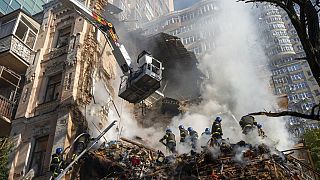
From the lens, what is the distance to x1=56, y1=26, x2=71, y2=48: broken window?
19.5 metres

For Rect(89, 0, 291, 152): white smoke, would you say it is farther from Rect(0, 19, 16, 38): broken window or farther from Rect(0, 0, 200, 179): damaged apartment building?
Rect(0, 19, 16, 38): broken window

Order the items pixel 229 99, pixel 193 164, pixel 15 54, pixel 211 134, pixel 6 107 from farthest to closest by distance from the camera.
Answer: pixel 229 99 < pixel 15 54 < pixel 6 107 < pixel 211 134 < pixel 193 164

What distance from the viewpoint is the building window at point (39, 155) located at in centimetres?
1476

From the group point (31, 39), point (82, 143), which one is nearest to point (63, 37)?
point (31, 39)

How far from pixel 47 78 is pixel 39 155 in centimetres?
464

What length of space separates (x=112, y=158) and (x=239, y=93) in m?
18.4

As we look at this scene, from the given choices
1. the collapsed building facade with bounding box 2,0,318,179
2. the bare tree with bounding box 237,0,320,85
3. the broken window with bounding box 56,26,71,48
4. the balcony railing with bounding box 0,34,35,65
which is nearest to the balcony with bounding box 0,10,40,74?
the balcony railing with bounding box 0,34,35,65

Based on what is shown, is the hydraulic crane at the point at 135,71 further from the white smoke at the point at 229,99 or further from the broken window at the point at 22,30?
the broken window at the point at 22,30

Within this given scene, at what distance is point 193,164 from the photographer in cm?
1201

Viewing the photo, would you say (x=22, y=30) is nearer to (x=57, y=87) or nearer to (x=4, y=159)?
(x=57, y=87)

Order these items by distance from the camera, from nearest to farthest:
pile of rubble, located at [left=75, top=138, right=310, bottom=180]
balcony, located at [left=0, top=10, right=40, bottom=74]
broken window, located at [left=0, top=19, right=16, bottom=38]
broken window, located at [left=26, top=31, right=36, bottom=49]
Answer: pile of rubble, located at [left=75, top=138, right=310, bottom=180]
balcony, located at [left=0, top=10, right=40, bottom=74]
broken window, located at [left=0, top=19, right=16, bottom=38]
broken window, located at [left=26, top=31, right=36, bottom=49]

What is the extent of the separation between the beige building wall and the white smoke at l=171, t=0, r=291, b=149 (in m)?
7.73

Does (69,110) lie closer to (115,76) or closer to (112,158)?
(112,158)

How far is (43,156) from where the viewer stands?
597 inches
